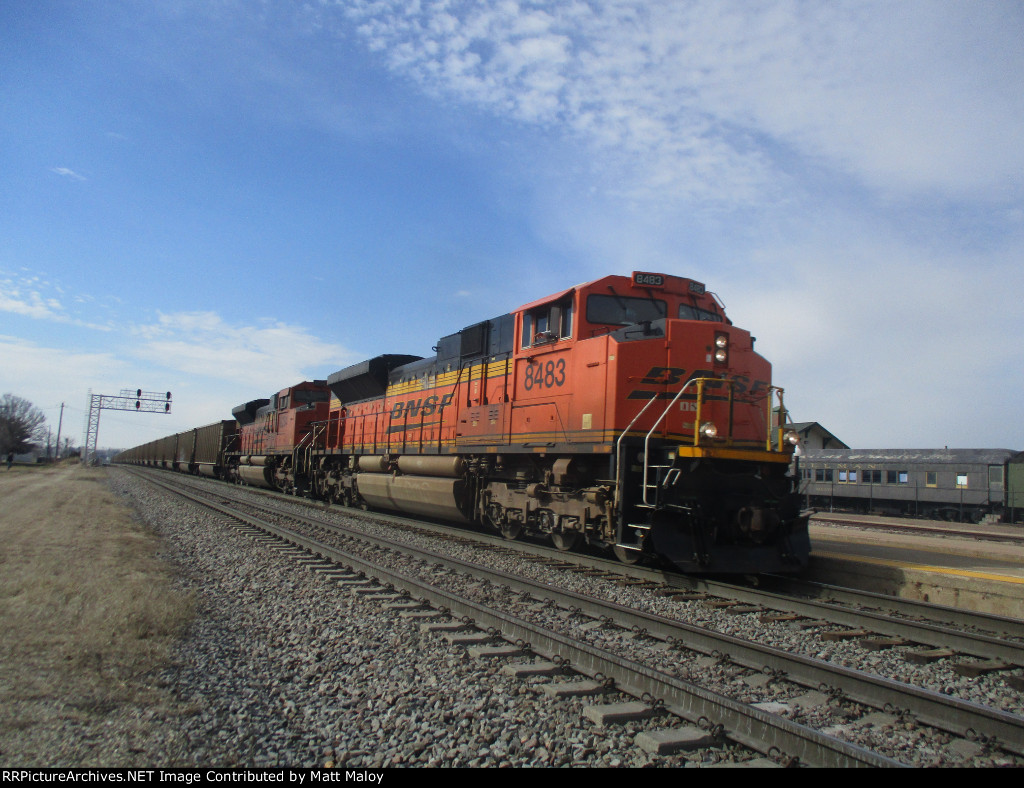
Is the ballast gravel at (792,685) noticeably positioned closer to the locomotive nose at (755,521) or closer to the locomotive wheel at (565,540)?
the locomotive nose at (755,521)

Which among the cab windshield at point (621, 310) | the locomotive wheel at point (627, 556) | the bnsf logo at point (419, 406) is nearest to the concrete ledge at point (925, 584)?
the locomotive wheel at point (627, 556)

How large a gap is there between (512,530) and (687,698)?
731cm

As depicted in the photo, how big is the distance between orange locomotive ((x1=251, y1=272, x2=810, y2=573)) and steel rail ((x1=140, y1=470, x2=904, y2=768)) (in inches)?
96.8

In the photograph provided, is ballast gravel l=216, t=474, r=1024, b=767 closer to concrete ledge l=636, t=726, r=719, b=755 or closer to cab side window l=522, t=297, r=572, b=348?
concrete ledge l=636, t=726, r=719, b=755

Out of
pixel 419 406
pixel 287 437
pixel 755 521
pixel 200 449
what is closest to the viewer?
pixel 755 521

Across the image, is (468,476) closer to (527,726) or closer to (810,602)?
(810,602)

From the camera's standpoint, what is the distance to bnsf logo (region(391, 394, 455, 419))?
13.1 metres

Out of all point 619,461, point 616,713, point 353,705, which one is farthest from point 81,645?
point 619,461

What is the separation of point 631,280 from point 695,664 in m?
5.38

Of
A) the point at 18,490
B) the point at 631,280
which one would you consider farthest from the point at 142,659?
the point at 18,490

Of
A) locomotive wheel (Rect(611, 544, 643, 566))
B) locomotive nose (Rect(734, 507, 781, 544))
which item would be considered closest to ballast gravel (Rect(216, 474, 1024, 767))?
locomotive wheel (Rect(611, 544, 643, 566))

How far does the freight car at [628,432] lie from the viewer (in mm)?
7699

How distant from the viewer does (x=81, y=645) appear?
4949mm

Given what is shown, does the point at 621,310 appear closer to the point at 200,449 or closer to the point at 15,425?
the point at 200,449
